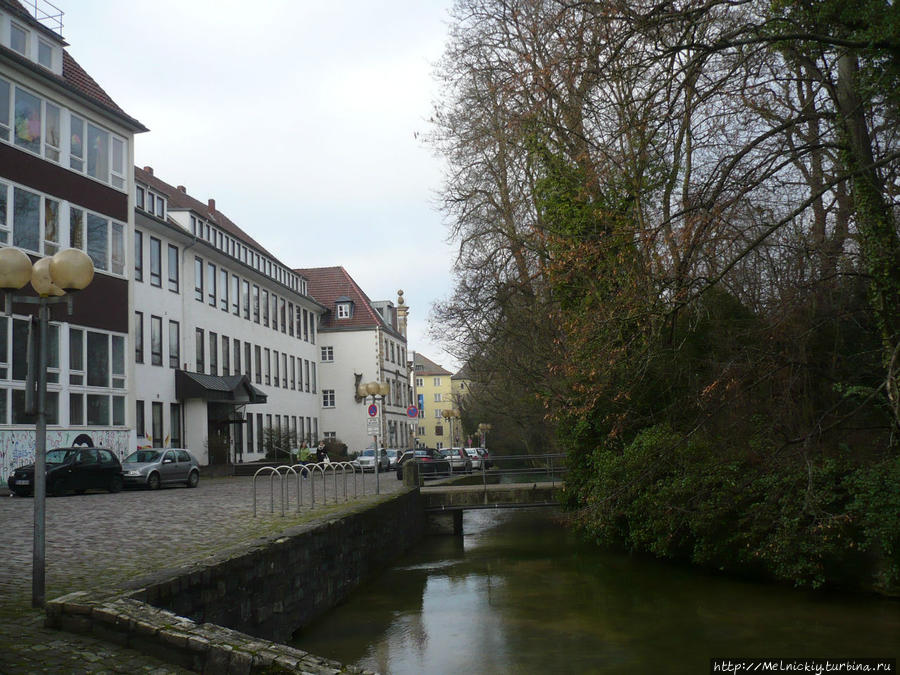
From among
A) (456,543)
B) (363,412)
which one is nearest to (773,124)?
(456,543)

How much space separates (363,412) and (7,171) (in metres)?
45.6

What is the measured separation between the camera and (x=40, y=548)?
805 cm

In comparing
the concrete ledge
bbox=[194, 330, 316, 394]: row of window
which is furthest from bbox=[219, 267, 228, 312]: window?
the concrete ledge

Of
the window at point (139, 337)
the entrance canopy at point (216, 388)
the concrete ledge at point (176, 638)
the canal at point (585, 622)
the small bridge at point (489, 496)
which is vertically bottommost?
the canal at point (585, 622)

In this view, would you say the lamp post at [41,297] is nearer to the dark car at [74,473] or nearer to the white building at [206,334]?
the dark car at [74,473]

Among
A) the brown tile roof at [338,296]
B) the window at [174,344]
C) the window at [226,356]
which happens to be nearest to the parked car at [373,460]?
the window at [226,356]

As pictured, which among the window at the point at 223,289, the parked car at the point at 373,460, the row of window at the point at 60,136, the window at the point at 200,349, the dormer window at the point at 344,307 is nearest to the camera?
the row of window at the point at 60,136

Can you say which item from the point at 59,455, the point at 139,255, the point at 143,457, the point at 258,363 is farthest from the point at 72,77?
the point at 258,363

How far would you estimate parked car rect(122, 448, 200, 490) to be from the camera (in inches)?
1149

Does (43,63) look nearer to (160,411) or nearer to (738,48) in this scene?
(160,411)

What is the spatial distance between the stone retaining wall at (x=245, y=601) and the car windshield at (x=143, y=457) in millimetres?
13071

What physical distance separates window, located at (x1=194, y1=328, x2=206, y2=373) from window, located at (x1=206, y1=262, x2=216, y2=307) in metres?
2.18

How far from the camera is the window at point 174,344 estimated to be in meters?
41.6

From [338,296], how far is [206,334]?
30.4 meters
